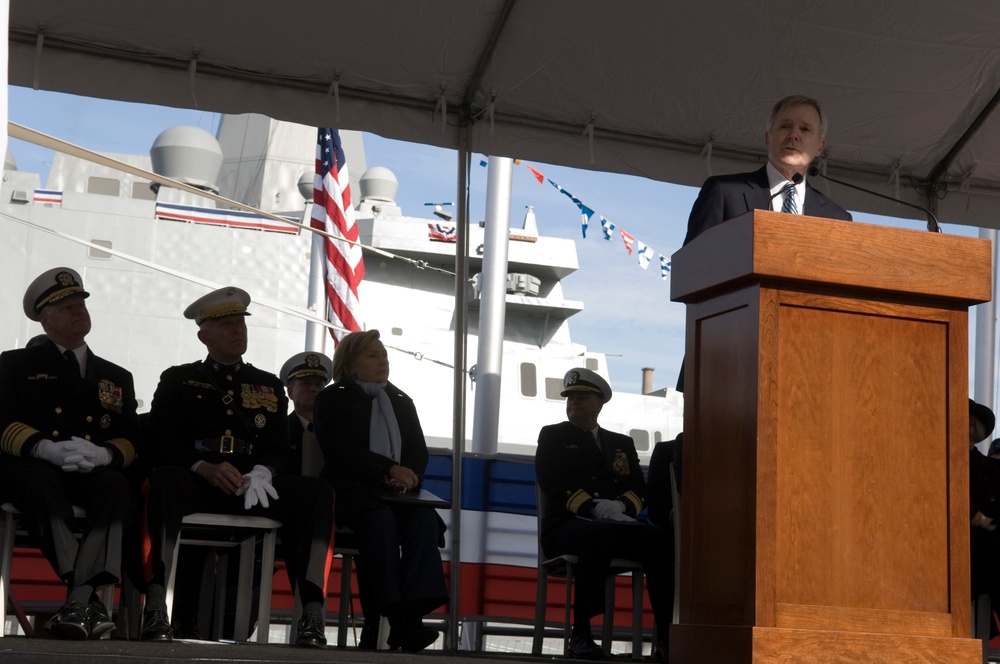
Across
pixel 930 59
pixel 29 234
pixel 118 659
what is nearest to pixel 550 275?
pixel 29 234

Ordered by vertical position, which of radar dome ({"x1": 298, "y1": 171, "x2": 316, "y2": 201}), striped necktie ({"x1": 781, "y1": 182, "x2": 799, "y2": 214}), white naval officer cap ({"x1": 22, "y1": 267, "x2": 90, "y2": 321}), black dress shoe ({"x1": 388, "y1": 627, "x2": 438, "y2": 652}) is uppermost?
radar dome ({"x1": 298, "y1": 171, "x2": 316, "y2": 201})

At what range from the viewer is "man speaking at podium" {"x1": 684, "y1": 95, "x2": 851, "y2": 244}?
316 centimetres

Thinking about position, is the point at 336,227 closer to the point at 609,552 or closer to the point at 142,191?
the point at 609,552

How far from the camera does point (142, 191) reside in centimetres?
2039

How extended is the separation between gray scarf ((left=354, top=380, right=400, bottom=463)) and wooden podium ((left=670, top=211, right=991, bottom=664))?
7.27 feet

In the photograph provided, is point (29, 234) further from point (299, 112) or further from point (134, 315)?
point (299, 112)

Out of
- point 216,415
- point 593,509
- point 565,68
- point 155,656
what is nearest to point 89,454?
point 216,415

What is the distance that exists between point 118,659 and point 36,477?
63.0 inches

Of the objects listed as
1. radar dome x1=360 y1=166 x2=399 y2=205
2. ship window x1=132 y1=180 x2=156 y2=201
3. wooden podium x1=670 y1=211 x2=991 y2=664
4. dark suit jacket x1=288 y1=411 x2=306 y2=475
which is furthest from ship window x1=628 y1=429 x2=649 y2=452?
wooden podium x1=670 y1=211 x2=991 y2=664

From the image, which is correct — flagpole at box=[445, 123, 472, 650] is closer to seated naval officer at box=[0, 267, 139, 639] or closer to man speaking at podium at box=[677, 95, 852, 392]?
seated naval officer at box=[0, 267, 139, 639]

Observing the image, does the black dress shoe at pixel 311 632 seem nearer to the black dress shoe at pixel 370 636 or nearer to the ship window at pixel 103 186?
the black dress shoe at pixel 370 636

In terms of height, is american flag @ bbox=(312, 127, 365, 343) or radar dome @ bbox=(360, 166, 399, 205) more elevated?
radar dome @ bbox=(360, 166, 399, 205)

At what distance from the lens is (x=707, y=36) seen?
520 centimetres

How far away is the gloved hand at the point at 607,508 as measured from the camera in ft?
16.5
